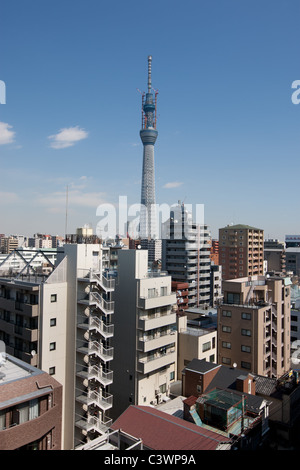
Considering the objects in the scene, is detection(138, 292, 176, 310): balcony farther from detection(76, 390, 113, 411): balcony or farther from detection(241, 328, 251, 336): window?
detection(241, 328, 251, 336): window

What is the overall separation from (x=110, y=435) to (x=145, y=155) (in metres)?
136

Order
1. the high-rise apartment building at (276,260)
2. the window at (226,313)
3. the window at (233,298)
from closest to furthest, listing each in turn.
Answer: the window at (226,313)
the window at (233,298)
the high-rise apartment building at (276,260)

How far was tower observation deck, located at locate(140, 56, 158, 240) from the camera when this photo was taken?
136500 millimetres

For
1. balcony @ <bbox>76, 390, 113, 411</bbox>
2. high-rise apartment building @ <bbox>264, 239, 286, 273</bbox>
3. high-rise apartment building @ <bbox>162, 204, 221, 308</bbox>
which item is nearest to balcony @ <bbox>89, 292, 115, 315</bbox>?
balcony @ <bbox>76, 390, 113, 411</bbox>

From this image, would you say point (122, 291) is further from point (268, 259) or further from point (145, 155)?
point (145, 155)

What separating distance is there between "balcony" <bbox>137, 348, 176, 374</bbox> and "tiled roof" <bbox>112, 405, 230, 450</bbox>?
4.52 meters

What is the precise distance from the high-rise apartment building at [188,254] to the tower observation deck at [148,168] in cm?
7434

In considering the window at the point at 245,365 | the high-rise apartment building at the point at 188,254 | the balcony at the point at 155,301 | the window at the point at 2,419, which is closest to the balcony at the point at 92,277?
the balcony at the point at 155,301

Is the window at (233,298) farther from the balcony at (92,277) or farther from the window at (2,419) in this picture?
the window at (2,419)

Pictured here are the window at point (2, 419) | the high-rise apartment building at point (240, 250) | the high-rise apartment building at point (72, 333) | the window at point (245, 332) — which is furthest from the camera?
the high-rise apartment building at point (240, 250)

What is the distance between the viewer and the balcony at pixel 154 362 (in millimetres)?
19781
